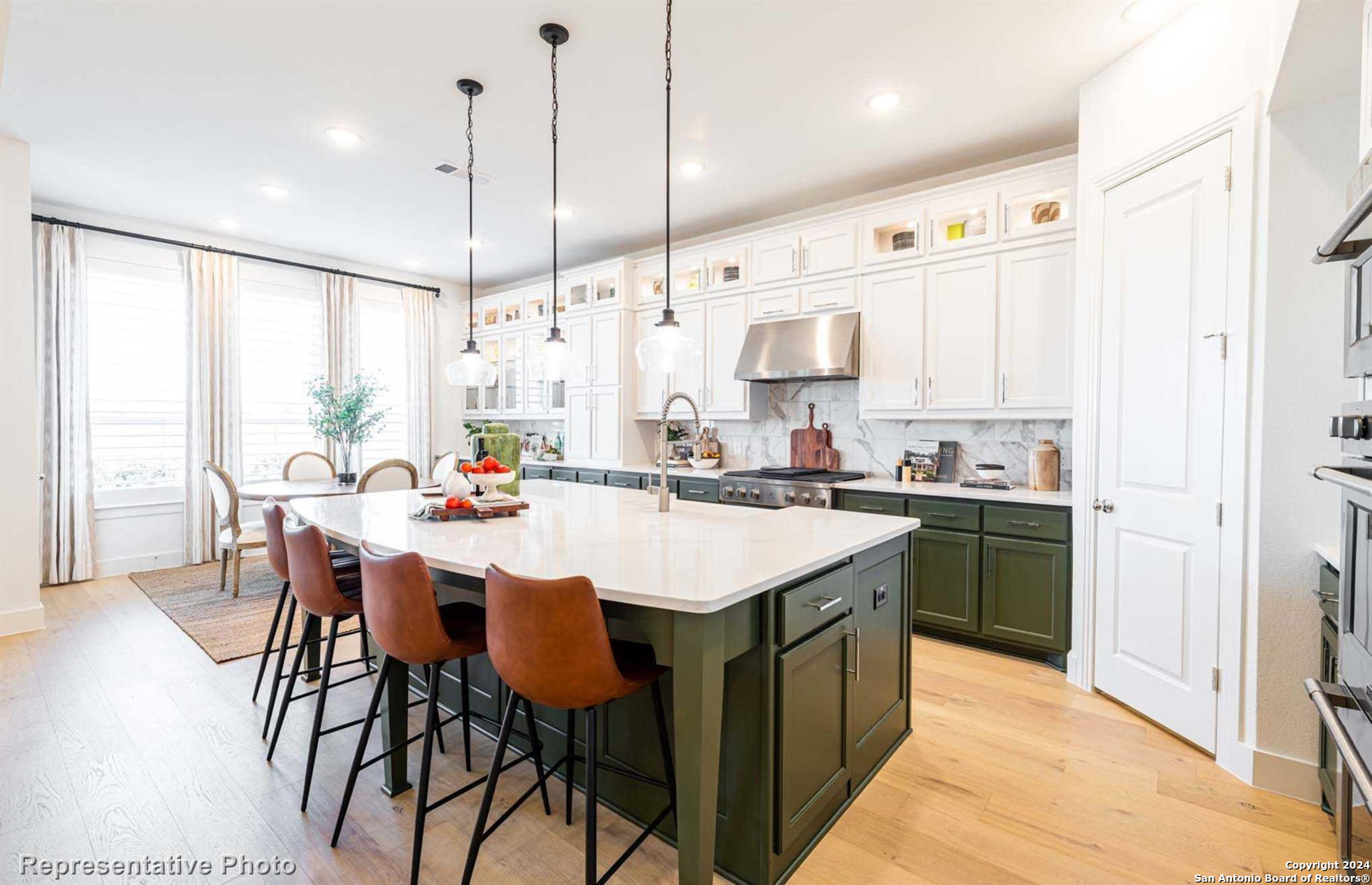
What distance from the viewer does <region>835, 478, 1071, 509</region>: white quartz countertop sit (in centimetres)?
332

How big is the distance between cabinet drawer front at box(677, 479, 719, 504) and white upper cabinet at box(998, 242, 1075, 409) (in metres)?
2.04

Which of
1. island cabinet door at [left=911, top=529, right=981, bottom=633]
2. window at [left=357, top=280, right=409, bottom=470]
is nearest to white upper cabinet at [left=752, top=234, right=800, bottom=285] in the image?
island cabinet door at [left=911, top=529, right=981, bottom=633]

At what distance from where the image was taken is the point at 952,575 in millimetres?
3604

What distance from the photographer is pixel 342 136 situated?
368 cm

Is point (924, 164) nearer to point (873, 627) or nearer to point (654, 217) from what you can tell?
point (654, 217)

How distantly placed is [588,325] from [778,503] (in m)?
2.66

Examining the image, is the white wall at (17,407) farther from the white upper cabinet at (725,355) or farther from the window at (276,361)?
the white upper cabinet at (725,355)

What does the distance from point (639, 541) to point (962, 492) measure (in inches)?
90.1

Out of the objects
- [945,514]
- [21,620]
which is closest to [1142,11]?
[945,514]

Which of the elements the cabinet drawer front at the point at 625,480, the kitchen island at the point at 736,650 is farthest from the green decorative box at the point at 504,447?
the cabinet drawer front at the point at 625,480

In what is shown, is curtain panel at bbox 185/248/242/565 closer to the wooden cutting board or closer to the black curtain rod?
the black curtain rod

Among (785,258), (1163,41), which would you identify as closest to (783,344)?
(785,258)

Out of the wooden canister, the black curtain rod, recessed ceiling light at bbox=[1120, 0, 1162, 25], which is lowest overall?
the wooden canister

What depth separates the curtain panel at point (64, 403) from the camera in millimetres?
4754
